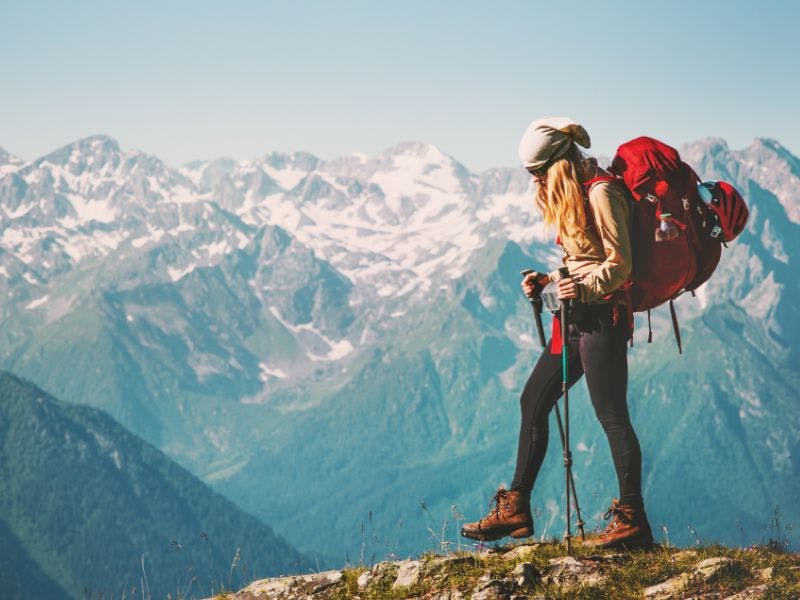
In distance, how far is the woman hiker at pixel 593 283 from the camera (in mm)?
9984

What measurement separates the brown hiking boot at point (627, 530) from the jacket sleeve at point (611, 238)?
8.15ft

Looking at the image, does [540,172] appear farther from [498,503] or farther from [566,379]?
[498,503]

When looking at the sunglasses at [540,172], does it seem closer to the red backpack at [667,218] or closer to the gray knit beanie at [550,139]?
the gray knit beanie at [550,139]

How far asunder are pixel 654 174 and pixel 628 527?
3857mm

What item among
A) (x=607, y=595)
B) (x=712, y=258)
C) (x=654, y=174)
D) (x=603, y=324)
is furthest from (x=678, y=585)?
(x=654, y=174)

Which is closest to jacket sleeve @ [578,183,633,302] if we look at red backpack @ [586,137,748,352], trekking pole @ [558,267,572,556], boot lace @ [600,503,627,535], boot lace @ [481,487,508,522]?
red backpack @ [586,137,748,352]

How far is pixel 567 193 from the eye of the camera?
10242 millimetres

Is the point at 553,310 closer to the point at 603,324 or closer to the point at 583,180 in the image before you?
the point at 603,324

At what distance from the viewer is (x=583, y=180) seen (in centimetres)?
1040

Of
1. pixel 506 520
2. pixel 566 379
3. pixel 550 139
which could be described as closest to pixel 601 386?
pixel 566 379

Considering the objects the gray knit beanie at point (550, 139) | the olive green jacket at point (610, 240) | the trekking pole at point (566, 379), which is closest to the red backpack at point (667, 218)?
the olive green jacket at point (610, 240)

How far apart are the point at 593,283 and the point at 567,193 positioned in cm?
101

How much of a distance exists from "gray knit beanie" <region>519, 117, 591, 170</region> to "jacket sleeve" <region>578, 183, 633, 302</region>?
65 centimetres

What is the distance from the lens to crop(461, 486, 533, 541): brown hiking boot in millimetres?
11461
